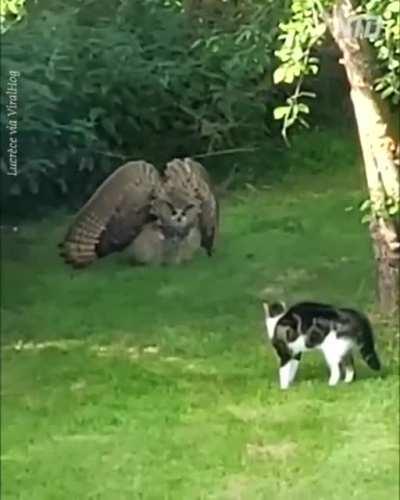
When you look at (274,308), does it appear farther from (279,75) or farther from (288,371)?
(279,75)

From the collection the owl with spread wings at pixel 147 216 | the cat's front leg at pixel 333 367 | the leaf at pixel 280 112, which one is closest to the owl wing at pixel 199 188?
the owl with spread wings at pixel 147 216

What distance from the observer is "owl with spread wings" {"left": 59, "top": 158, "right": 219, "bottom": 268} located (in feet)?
7.89

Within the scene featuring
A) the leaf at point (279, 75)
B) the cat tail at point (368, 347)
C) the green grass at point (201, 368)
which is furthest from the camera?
the cat tail at point (368, 347)

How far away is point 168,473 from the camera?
89.0 inches

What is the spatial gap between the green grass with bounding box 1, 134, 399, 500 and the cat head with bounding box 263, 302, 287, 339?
0.7 inches

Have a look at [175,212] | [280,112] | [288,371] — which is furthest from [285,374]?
[280,112]

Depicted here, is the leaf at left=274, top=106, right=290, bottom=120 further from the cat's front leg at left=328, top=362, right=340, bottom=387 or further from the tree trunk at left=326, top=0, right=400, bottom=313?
the cat's front leg at left=328, top=362, right=340, bottom=387

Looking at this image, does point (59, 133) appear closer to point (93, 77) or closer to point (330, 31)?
point (93, 77)

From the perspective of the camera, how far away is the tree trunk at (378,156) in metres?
2.31

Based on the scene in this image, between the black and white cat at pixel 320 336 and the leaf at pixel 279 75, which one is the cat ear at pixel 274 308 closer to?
the black and white cat at pixel 320 336

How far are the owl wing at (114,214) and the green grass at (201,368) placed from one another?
0.04 m

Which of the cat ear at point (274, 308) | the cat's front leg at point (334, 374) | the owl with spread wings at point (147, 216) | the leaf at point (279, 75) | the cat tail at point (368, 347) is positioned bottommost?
the cat's front leg at point (334, 374)

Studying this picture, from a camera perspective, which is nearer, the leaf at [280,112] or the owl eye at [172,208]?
the leaf at [280,112]

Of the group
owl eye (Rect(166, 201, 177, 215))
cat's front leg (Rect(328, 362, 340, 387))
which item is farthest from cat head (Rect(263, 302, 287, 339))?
owl eye (Rect(166, 201, 177, 215))
